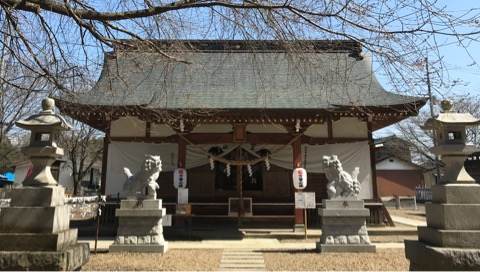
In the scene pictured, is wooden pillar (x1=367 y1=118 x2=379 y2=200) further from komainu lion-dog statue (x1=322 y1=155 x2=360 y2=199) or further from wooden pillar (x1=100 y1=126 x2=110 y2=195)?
wooden pillar (x1=100 y1=126 x2=110 y2=195)

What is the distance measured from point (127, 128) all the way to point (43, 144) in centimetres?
841

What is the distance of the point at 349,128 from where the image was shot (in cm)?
1281

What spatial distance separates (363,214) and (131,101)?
8.08m

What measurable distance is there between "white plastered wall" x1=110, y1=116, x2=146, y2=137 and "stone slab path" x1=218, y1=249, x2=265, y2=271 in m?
5.97

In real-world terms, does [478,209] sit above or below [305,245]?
above

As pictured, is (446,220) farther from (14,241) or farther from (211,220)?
(211,220)

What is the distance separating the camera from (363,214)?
836 cm

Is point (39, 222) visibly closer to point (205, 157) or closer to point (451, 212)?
point (451, 212)

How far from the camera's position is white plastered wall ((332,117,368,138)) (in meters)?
12.7

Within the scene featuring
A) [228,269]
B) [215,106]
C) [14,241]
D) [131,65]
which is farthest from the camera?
[215,106]

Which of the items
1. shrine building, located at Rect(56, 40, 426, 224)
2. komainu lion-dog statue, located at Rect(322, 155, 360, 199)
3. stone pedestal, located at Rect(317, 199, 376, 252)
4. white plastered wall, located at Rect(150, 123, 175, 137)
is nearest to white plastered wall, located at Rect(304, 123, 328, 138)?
shrine building, located at Rect(56, 40, 426, 224)

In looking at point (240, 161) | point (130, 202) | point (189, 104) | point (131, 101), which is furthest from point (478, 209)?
point (131, 101)

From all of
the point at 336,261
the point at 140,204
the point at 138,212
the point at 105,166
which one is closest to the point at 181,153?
the point at 105,166

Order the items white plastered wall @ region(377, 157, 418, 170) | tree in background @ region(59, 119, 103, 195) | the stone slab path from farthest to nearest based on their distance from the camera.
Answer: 1. white plastered wall @ region(377, 157, 418, 170)
2. tree in background @ region(59, 119, 103, 195)
3. the stone slab path
